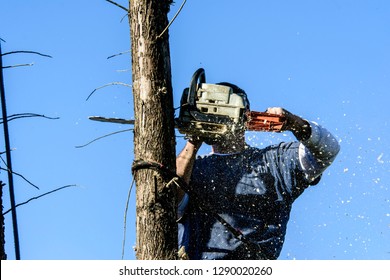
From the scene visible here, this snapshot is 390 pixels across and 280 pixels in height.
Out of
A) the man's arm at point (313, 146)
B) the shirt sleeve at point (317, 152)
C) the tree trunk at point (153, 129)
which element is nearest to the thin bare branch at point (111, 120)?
the tree trunk at point (153, 129)

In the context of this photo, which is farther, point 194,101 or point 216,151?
point 216,151

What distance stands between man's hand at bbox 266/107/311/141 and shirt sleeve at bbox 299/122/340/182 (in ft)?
0.17

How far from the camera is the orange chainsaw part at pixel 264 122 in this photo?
263 inches

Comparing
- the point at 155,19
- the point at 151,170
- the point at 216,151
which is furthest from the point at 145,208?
the point at 216,151

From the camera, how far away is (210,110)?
644 centimetres

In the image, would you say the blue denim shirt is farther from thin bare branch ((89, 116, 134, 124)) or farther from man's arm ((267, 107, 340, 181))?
thin bare branch ((89, 116, 134, 124))

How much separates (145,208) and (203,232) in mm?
1633

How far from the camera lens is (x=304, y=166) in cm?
740

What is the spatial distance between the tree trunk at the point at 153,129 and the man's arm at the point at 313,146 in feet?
4.81

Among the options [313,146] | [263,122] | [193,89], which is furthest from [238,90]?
[313,146]

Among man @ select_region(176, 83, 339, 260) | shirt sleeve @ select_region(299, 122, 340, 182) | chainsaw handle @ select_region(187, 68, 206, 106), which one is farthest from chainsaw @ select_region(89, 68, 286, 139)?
shirt sleeve @ select_region(299, 122, 340, 182)

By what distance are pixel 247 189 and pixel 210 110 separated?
3.80 ft
